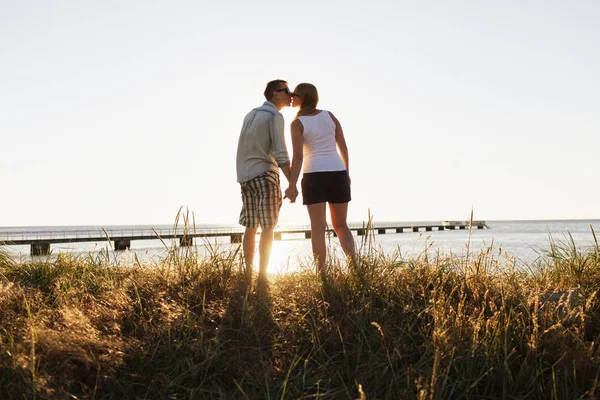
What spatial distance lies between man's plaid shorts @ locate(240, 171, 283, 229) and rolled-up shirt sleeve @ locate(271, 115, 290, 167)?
7.5 inches

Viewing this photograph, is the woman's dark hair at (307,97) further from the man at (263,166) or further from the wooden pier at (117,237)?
the wooden pier at (117,237)

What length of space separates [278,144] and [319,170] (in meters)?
0.45

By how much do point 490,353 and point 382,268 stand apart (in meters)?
1.27

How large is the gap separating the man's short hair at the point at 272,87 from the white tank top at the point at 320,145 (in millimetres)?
347

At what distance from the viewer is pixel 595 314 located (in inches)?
117

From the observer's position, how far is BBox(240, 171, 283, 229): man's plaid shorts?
416cm

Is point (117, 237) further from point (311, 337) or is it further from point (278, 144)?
point (311, 337)

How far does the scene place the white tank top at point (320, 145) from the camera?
425cm

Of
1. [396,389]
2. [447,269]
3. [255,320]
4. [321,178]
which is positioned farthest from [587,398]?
[321,178]

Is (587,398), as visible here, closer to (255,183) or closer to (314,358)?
(314,358)

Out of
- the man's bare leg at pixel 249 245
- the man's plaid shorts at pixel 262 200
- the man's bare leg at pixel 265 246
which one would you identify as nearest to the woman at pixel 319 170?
the man's plaid shorts at pixel 262 200

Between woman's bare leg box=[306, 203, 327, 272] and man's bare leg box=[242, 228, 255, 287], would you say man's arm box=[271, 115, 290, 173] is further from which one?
man's bare leg box=[242, 228, 255, 287]

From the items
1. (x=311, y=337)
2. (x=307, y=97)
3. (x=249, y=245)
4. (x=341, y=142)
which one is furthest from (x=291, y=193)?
(x=311, y=337)

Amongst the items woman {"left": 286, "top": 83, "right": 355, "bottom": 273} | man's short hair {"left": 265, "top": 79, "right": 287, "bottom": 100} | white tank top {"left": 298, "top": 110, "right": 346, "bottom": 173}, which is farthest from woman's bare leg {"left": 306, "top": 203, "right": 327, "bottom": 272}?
man's short hair {"left": 265, "top": 79, "right": 287, "bottom": 100}
